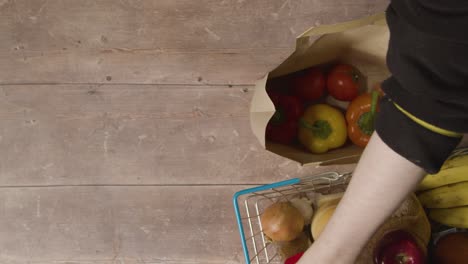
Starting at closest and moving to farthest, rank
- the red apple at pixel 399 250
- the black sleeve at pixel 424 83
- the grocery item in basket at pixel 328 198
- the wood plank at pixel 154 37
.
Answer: the black sleeve at pixel 424 83 → the red apple at pixel 399 250 → the grocery item in basket at pixel 328 198 → the wood plank at pixel 154 37

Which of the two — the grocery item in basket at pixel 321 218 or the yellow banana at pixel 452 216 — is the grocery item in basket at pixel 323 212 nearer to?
the grocery item in basket at pixel 321 218

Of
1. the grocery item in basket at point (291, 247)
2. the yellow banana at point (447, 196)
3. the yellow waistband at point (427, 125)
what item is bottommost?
the grocery item in basket at point (291, 247)

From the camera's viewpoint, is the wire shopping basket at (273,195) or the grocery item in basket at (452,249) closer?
the grocery item in basket at (452,249)

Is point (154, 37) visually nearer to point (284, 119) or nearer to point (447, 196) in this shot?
point (284, 119)

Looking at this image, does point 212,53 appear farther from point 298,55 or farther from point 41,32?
point 41,32

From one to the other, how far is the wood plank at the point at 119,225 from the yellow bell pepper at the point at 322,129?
190 mm

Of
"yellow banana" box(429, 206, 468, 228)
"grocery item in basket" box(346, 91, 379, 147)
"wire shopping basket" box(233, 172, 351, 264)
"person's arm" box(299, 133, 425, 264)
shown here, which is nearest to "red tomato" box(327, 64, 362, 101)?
"grocery item in basket" box(346, 91, 379, 147)

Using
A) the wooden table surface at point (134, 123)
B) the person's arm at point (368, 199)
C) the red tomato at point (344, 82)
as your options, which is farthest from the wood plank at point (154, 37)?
the person's arm at point (368, 199)

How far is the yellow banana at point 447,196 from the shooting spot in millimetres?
749

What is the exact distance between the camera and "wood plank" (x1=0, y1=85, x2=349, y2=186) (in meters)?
0.91

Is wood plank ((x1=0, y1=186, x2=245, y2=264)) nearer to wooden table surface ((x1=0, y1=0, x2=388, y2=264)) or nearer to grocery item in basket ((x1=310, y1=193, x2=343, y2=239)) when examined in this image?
wooden table surface ((x1=0, y1=0, x2=388, y2=264))

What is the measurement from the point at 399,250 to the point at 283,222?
185mm

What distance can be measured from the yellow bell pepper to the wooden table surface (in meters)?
0.06

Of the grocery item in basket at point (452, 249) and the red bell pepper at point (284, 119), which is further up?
the red bell pepper at point (284, 119)
